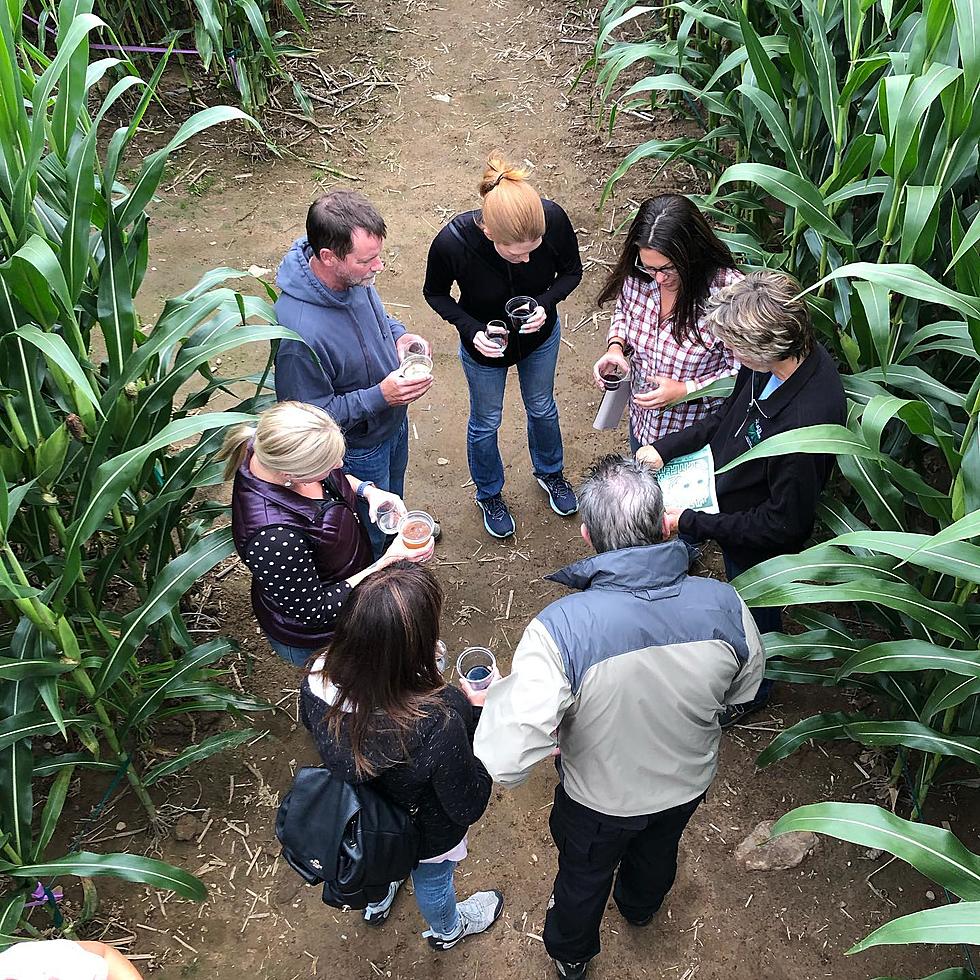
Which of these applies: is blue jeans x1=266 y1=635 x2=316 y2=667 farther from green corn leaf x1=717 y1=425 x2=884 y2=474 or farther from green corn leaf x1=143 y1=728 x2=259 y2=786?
green corn leaf x1=717 y1=425 x2=884 y2=474

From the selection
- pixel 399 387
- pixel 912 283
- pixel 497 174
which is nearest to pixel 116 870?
pixel 399 387

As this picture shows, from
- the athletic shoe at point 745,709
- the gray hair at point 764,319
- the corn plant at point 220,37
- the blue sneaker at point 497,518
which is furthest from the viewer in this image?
the corn plant at point 220,37

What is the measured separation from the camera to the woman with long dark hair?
Result: 6.22ft

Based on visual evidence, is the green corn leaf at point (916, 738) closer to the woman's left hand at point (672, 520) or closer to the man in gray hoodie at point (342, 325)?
the woman's left hand at point (672, 520)

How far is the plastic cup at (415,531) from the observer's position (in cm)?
269

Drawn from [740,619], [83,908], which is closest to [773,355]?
[740,619]

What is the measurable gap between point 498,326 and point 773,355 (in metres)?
1.13

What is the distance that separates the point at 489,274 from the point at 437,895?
6.73 ft

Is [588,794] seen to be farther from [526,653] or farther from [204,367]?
[204,367]

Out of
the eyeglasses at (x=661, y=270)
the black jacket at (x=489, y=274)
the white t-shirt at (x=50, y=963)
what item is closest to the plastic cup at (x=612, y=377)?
the black jacket at (x=489, y=274)

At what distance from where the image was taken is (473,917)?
2760 millimetres

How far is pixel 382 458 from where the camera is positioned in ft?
10.7

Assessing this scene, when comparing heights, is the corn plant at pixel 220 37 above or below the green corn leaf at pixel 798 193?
above

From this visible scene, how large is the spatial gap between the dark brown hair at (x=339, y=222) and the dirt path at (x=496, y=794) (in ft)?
5.18
